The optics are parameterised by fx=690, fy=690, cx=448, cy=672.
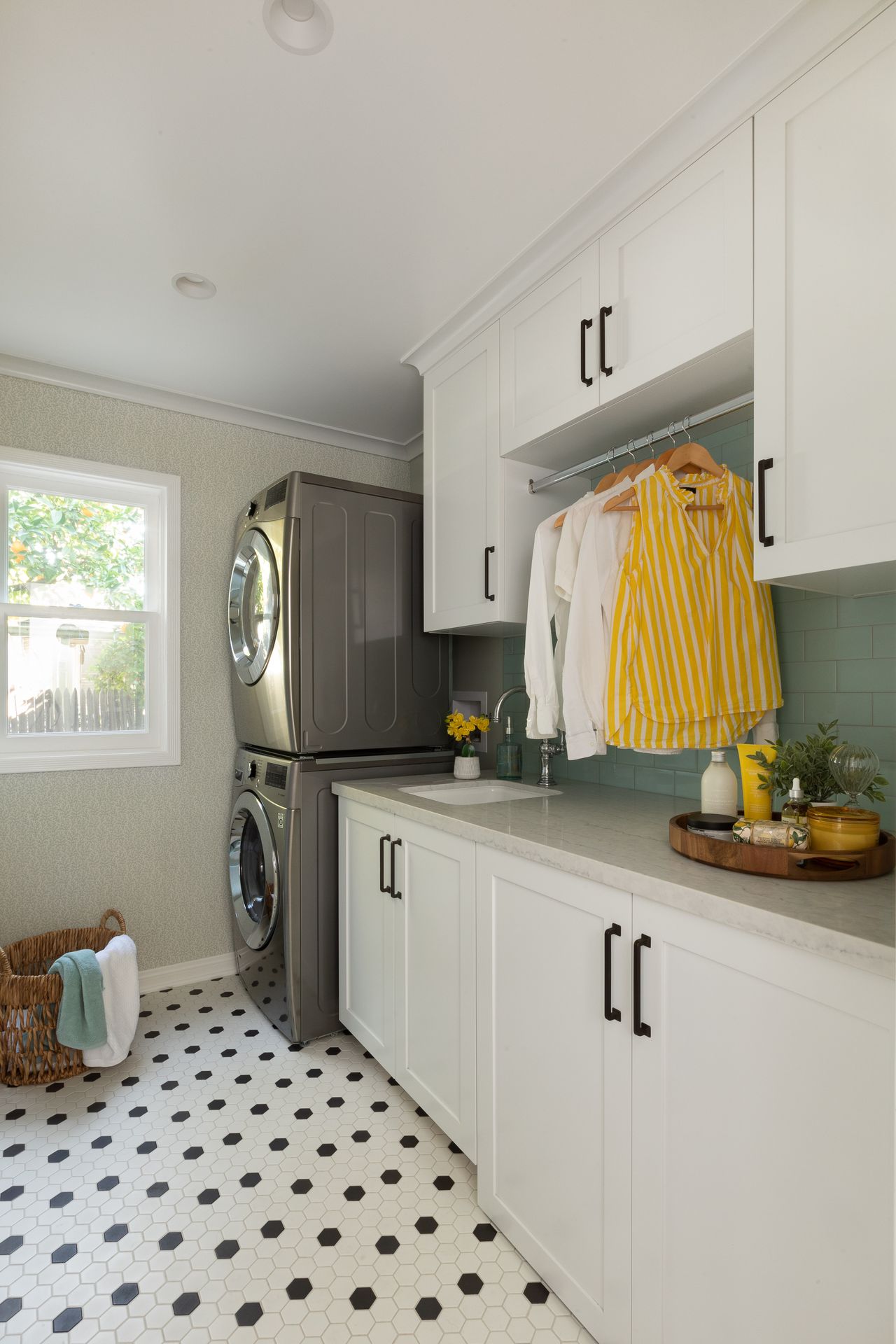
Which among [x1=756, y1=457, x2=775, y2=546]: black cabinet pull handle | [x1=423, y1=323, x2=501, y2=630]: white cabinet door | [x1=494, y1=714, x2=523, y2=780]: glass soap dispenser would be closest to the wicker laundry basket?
[x1=494, y1=714, x2=523, y2=780]: glass soap dispenser

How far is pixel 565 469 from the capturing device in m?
2.15

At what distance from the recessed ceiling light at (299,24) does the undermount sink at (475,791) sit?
1827 millimetres

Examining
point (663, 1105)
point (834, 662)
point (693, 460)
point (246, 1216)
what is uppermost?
point (693, 460)

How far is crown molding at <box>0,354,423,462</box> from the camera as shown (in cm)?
262

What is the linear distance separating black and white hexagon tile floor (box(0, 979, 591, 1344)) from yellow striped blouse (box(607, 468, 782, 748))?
1229 mm

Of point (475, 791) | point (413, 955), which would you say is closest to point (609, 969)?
A: point (413, 955)

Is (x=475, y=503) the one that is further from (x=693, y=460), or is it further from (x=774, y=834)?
(x=774, y=834)

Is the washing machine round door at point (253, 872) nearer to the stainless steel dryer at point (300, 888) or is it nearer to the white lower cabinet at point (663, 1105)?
the stainless steel dryer at point (300, 888)

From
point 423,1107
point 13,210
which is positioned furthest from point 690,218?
point 423,1107

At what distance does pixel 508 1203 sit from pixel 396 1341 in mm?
331

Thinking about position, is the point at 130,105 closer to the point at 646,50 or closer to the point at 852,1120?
the point at 646,50

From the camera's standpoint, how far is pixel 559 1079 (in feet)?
4.49

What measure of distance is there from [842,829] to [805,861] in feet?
0.31

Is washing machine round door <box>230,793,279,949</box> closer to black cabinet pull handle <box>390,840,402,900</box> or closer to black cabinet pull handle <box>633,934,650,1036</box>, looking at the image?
black cabinet pull handle <box>390,840,402,900</box>
